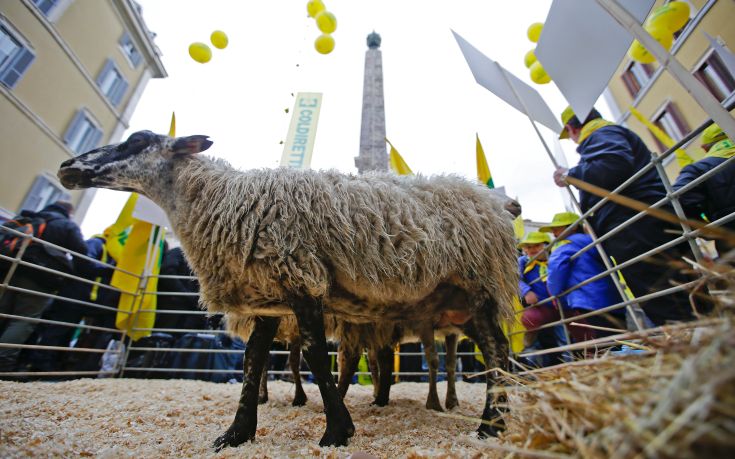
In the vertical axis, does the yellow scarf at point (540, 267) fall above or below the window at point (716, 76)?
below

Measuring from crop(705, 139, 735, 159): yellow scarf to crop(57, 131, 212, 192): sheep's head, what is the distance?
3.80 metres

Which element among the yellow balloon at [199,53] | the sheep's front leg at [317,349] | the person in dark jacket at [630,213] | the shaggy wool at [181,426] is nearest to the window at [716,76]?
the person in dark jacket at [630,213]

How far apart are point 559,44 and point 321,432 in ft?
10.5

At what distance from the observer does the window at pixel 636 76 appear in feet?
33.5

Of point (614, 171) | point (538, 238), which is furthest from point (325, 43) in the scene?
point (614, 171)

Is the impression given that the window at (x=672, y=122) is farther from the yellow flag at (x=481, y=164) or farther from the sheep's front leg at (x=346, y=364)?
the sheep's front leg at (x=346, y=364)

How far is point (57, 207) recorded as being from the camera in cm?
434

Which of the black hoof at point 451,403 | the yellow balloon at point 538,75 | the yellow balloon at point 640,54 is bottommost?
the black hoof at point 451,403

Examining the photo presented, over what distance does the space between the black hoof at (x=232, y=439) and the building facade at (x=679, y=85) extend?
814cm

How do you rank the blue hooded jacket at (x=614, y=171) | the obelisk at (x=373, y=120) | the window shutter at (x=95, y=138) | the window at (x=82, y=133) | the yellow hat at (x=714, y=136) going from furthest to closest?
the window shutter at (x=95, y=138) < the obelisk at (x=373, y=120) < the window at (x=82, y=133) < the yellow hat at (x=714, y=136) < the blue hooded jacket at (x=614, y=171)

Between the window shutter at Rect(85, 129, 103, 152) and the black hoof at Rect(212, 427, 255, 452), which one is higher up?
the window shutter at Rect(85, 129, 103, 152)

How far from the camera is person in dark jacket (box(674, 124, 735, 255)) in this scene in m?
2.05

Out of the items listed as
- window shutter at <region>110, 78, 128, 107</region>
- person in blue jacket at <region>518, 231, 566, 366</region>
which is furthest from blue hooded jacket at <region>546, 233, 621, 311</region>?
window shutter at <region>110, 78, 128, 107</region>

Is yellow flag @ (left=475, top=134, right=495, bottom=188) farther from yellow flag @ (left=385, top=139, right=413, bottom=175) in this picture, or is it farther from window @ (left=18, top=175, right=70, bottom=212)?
window @ (left=18, top=175, right=70, bottom=212)
